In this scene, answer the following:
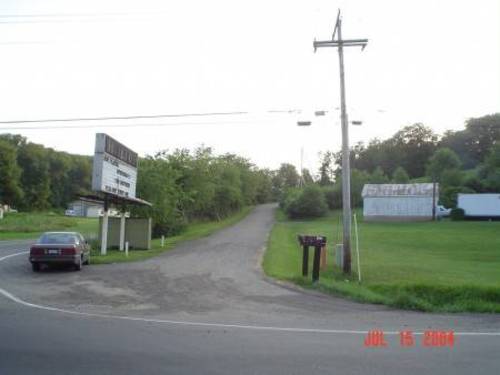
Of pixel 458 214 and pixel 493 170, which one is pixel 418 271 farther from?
pixel 493 170

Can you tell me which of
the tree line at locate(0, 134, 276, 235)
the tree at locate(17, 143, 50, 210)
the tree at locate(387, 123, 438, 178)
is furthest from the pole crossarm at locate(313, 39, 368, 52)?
the tree at locate(387, 123, 438, 178)

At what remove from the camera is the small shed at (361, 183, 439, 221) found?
6638 cm

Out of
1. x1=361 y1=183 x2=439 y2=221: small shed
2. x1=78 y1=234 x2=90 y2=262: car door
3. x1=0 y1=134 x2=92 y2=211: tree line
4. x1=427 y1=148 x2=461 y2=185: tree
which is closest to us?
x1=78 y1=234 x2=90 y2=262: car door

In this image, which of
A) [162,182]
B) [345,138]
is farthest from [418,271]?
[162,182]

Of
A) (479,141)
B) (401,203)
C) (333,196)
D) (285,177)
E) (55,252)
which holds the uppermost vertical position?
(479,141)

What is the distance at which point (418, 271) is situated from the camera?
21.4m

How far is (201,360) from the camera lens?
725cm

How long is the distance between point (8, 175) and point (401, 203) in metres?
62.2

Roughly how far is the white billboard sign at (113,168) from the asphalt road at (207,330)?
645 cm

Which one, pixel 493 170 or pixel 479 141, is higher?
pixel 479 141

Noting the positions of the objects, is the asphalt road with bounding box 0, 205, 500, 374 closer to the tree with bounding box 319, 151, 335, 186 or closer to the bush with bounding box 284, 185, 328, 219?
the bush with bounding box 284, 185, 328, 219

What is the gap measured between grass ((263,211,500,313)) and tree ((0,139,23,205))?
208 feet

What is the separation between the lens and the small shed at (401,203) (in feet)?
218

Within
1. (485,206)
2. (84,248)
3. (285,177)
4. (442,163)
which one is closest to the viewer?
(84,248)
